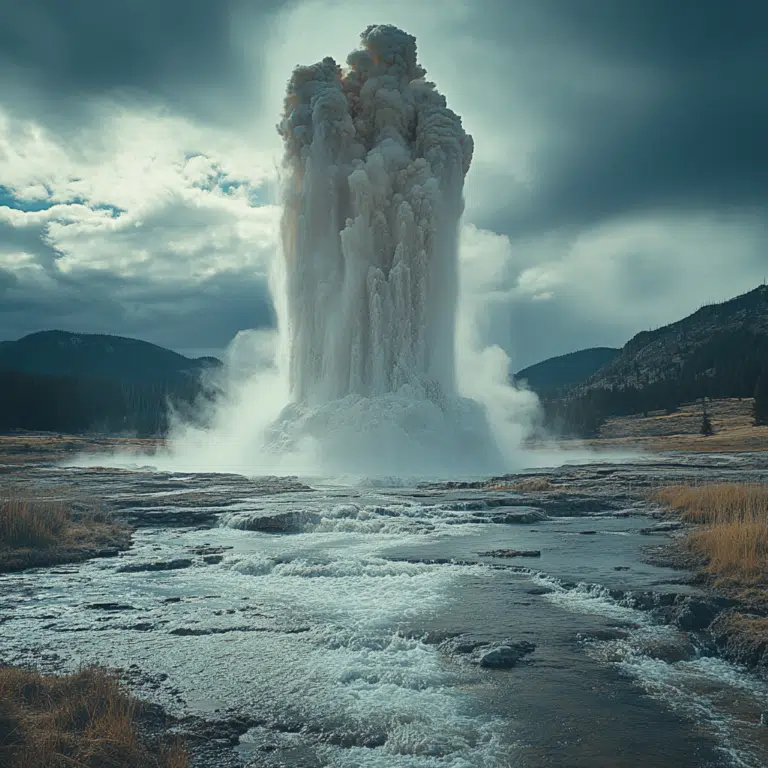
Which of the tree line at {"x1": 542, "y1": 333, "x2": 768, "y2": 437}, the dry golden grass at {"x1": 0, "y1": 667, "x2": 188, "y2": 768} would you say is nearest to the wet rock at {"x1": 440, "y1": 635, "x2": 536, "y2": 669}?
the dry golden grass at {"x1": 0, "y1": 667, "x2": 188, "y2": 768}

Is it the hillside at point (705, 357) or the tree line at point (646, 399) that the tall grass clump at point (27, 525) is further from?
the hillside at point (705, 357)

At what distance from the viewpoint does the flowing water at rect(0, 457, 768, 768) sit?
7.82 metres

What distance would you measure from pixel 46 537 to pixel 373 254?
38.6 m

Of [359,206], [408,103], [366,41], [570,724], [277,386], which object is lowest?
[570,724]

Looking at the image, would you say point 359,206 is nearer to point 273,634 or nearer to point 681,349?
point 273,634

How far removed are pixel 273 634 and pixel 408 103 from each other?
5369 centimetres

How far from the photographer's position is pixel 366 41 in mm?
59844

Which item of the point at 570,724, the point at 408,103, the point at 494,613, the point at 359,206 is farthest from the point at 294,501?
the point at 408,103

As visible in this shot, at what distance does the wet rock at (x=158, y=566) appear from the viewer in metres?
16.6

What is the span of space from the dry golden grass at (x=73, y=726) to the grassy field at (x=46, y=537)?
9.66m

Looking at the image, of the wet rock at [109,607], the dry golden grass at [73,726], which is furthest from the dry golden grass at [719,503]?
the dry golden grass at [73,726]

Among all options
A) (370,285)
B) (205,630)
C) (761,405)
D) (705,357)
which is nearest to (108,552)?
(205,630)

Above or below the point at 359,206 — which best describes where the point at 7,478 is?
below

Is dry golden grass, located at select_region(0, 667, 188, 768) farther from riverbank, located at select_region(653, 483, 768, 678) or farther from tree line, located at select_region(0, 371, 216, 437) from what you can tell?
tree line, located at select_region(0, 371, 216, 437)
